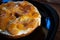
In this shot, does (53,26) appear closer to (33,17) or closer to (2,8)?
(33,17)

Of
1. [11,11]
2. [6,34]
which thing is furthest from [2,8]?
[6,34]

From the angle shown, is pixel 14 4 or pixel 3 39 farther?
pixel 14 4
